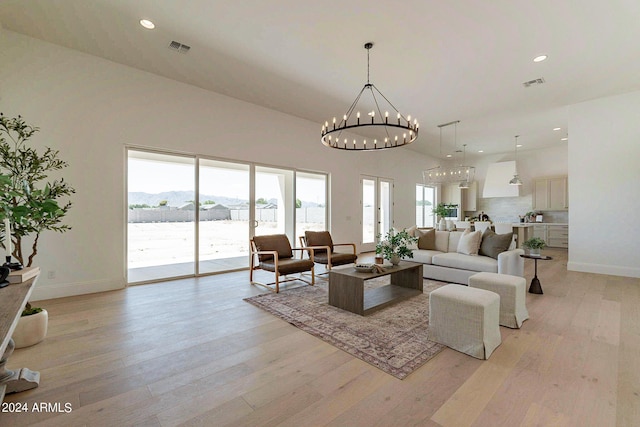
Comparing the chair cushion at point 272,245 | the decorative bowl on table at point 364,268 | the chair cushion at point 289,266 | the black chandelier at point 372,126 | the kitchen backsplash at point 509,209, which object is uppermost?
the black chandelier at point 372,126

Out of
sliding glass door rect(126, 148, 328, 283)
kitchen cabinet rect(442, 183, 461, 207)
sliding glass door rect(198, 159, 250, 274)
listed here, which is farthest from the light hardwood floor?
kitchen cabinet rect(442, 183, 461, 207)

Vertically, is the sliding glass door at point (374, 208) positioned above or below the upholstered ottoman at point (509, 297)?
above

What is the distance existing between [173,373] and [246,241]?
376cm

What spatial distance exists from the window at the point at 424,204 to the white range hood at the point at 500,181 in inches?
74.0

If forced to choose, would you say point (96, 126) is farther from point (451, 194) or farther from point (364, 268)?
point (451, 194)

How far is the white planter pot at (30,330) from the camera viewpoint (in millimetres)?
2406

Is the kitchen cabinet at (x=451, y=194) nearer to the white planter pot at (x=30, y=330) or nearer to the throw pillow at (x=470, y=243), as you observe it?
the throw pillow at (x=470, y=243)

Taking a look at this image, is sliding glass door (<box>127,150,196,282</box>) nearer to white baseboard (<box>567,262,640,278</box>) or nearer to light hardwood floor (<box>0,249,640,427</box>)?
light hardwood floor (<box>0,249,640,427</box>)

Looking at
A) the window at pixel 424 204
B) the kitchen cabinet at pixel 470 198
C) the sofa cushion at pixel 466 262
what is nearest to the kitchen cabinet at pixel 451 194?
the kitchen cabinet at pixel 470 198

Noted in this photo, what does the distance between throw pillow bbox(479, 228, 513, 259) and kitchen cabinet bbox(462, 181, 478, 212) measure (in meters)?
6.97

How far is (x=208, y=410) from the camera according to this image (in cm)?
169

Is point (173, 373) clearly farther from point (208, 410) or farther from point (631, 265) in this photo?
point (631, 265)

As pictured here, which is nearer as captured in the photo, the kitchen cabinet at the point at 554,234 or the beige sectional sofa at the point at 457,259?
the beige sectional sofa at the point at 457,259

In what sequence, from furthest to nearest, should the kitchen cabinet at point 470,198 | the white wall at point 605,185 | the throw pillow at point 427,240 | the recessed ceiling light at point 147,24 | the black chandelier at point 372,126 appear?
1. the kitchen cabinet at point 470,198
2. the throw pillow at point 427,240
3. the white wall at point 605,185
4. the black chandelier at point 372,126
5. the recessed ceiling light at point 147,24
